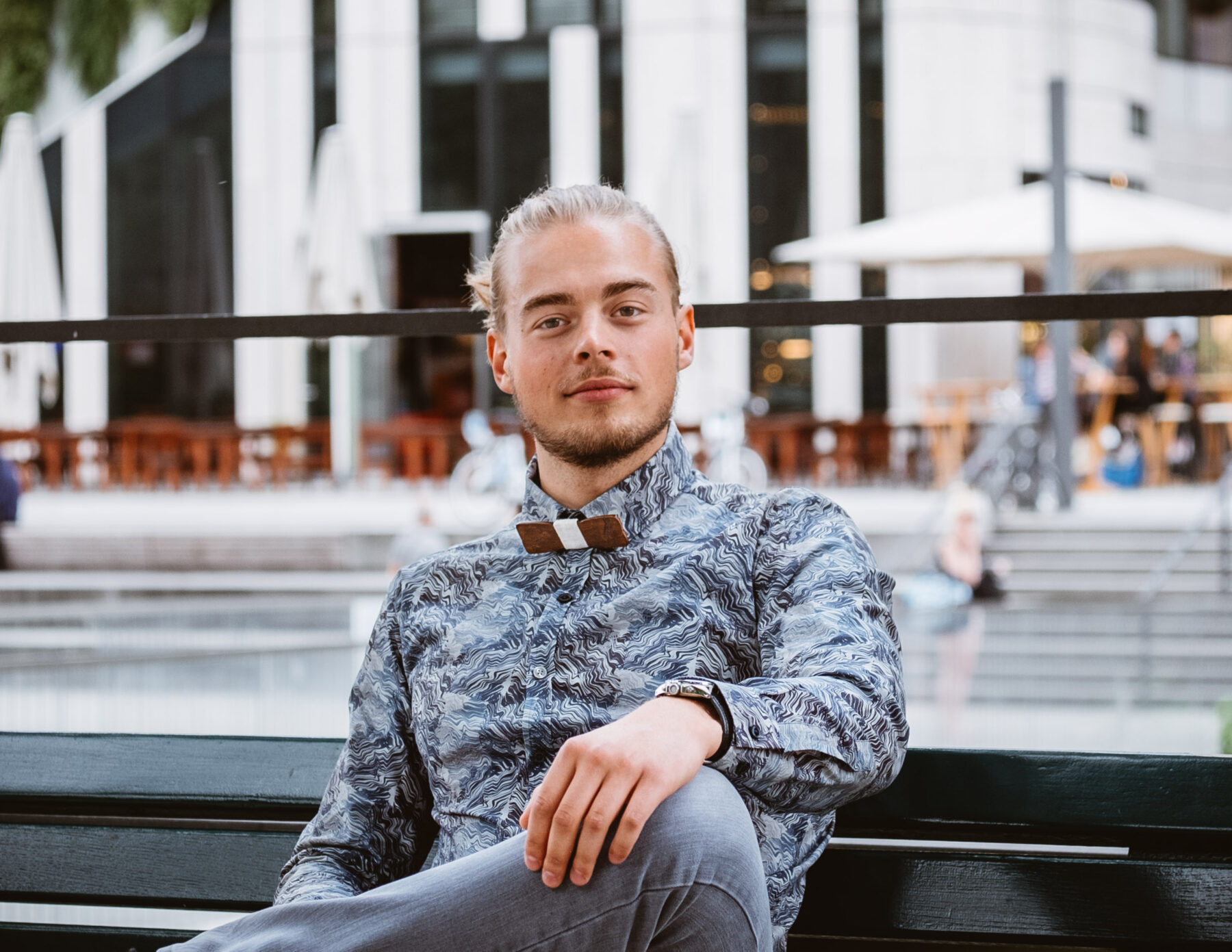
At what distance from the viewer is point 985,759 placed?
6.03 feet

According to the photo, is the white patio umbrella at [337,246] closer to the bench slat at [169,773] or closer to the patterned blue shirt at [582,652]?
the bench slat at [169,773]

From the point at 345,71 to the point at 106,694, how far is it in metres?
13.0

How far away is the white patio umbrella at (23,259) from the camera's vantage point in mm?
10023

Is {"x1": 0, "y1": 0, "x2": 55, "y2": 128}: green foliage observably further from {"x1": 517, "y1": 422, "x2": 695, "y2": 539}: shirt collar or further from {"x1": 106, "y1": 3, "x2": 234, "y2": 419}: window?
{"x1": 517, "y1": 422, "x2": 695, "y2": 539}: shirt collar

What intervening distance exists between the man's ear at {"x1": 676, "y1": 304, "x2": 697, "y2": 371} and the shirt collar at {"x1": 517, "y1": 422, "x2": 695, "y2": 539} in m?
0.14

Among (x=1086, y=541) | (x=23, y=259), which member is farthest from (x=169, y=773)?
(x=23, y=259)

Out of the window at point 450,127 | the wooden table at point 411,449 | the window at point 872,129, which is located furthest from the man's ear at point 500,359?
the window at point 450,127

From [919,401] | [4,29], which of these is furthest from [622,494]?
[4,29]

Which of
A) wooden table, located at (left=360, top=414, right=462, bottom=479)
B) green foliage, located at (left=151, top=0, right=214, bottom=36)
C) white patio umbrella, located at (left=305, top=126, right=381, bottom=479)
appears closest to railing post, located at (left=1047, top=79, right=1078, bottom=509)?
white patio umbrella, located at (left=305, top=126, right=381, bottom=479)

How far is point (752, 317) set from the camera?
7.48 ft

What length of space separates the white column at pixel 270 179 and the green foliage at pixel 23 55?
286 cm

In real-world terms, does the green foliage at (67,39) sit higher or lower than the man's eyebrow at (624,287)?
higher

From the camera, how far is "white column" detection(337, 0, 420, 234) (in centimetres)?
1733

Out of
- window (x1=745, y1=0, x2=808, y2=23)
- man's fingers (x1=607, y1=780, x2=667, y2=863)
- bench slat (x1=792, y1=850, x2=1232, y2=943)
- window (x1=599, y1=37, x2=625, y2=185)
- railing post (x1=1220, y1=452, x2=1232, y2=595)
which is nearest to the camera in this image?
man's fingers (x1=607, y1=780, x2=667, y2=863)
